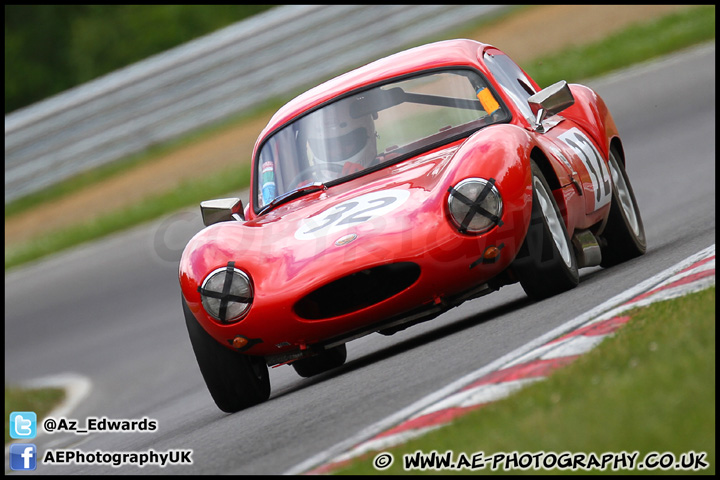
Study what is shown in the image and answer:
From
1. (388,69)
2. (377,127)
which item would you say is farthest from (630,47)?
(377,127)

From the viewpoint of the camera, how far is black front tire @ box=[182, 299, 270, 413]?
5.28 meters

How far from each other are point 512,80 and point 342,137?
3.95ft

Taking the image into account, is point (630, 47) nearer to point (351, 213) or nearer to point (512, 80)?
point (512, 80)

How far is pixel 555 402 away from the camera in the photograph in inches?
128

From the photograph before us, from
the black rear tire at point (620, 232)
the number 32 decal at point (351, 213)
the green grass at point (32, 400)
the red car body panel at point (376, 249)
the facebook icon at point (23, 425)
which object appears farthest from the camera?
the green grass at point (32, 400)

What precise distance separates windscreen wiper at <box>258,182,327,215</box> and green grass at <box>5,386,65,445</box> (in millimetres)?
3008

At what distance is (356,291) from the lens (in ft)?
16.7

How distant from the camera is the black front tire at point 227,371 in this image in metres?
5.28

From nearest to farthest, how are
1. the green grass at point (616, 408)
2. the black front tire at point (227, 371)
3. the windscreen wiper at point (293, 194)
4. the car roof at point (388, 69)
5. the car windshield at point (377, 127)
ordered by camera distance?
1. the green grass at point (616, 408)
2. the black front tire at point (227, 371)
3. the windscreen wiper at point (293, 194)
4. the car windshield at point (377, 127)
5. the car roof at point (388, 69)

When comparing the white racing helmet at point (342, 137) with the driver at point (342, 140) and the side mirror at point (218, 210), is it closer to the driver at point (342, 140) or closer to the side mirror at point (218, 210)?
the driver at point (342, 140)

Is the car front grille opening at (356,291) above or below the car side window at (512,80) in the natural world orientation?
below

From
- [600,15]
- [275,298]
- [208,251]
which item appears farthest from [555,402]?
[600,15]

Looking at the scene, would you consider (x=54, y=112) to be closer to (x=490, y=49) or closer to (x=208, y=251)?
(x=490, y=49)

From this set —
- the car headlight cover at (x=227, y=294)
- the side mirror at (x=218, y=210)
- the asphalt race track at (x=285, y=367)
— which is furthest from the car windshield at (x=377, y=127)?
the car headlight cover at (x=227, y=294)
